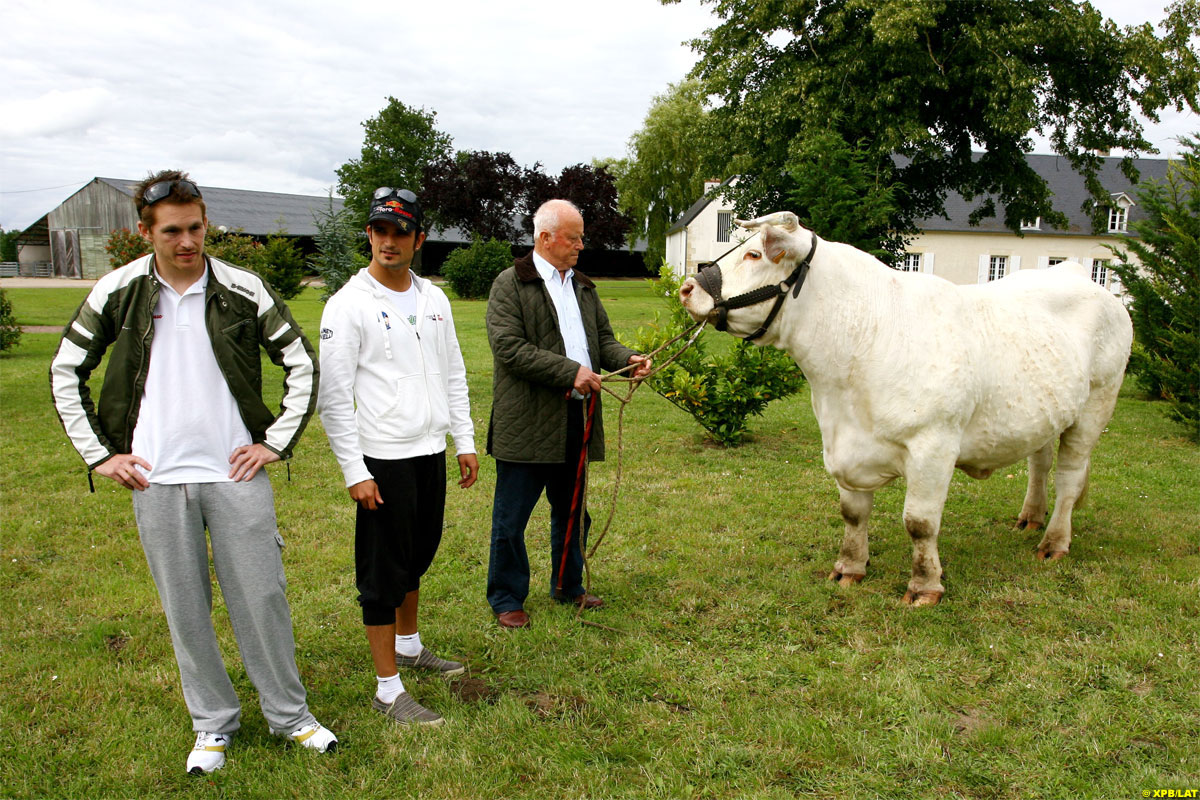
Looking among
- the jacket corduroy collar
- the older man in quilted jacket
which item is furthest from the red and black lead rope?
the jacket corduroy collar

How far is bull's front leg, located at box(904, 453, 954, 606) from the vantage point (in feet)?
15.5

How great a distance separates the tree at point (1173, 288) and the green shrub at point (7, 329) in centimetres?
2010

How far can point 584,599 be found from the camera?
4.89m

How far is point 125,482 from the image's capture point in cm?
293

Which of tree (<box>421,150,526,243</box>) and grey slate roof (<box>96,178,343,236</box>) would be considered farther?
grey slate roof (<box>96,178,343,236</box>)

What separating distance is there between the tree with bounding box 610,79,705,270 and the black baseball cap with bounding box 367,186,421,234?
43.4 metres

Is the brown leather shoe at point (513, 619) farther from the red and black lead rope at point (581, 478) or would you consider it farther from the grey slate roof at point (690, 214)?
the grey slate roof at point (690, 214)

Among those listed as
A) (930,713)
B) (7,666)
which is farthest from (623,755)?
(7,666)

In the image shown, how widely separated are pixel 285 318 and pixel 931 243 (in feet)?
143

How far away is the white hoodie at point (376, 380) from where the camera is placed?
3432 mm

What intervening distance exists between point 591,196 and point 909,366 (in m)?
42.4

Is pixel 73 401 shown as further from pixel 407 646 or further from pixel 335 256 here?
pixel 335 256

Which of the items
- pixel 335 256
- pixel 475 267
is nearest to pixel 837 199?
pixel 335 256

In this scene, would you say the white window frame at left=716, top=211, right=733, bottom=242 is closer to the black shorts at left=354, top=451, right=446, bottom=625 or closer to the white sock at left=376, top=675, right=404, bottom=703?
the black shorts at left=354, top=451, right=446, bottom=625
